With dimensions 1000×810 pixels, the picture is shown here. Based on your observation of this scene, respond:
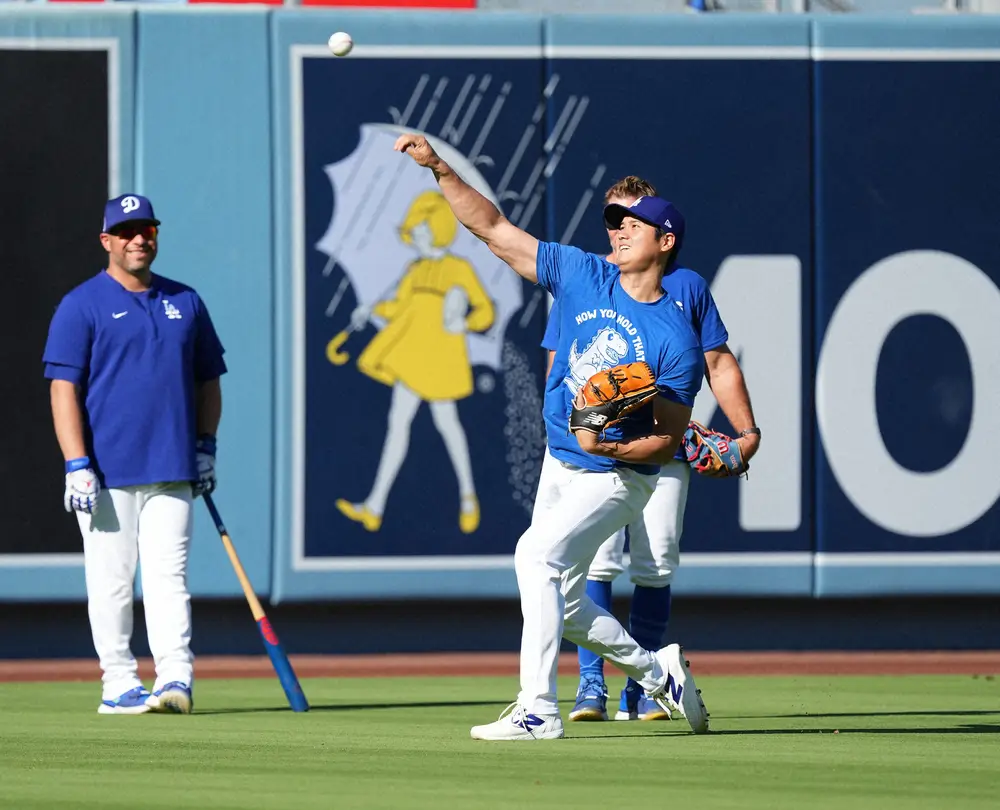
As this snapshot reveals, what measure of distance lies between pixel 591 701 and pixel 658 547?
70cm

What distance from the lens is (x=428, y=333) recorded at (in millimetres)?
11406

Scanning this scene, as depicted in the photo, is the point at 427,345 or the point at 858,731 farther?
the point at 427,345

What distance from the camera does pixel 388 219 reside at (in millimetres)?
11422

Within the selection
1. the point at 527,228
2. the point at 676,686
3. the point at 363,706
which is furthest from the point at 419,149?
the point at 527,228

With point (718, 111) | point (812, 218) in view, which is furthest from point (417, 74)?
A: point (812, 218)

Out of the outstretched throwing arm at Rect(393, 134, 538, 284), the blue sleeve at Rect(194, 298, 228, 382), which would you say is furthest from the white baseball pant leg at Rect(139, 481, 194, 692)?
the outstretched throwing arm at Rect(393, 134, 538, 284)

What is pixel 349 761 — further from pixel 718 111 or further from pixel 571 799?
pixel 718 111

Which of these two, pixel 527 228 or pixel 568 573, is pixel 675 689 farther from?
pixel 527 228

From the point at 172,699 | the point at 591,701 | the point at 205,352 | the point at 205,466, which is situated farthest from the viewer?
the point at 205,352

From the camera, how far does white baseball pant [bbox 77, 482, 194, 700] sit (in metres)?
8.12

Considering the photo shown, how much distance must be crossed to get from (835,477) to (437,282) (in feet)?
9.05

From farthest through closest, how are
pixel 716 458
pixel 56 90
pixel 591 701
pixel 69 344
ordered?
pixel 56 90 → pixel 69 344 → pixel 591 701 → pixel 716 458

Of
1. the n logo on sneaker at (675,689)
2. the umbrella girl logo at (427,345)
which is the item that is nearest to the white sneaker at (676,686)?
the n logo on sneaker at (675,689)

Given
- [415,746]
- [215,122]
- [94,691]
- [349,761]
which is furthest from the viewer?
[215,122]
